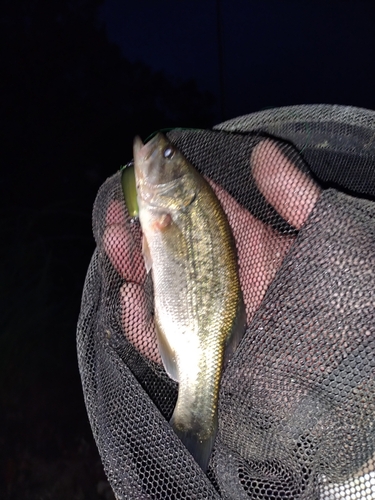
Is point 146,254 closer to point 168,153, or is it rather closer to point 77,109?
point 168,153

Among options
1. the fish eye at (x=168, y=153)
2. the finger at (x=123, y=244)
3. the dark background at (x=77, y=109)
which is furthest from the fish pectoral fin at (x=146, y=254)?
the dark background at (x=77, y=109)

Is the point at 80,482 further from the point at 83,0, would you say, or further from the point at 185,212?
the point at 83,0

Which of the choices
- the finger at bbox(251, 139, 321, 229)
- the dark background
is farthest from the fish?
the dark background

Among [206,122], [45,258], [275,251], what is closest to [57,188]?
[45,258]

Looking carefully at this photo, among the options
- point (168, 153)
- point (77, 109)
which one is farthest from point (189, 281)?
point (77, 109)

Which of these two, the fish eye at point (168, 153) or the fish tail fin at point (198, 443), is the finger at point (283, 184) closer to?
the fish eye at point (168, 153)

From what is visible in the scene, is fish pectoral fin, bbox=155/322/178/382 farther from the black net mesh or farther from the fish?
the black net mesh
